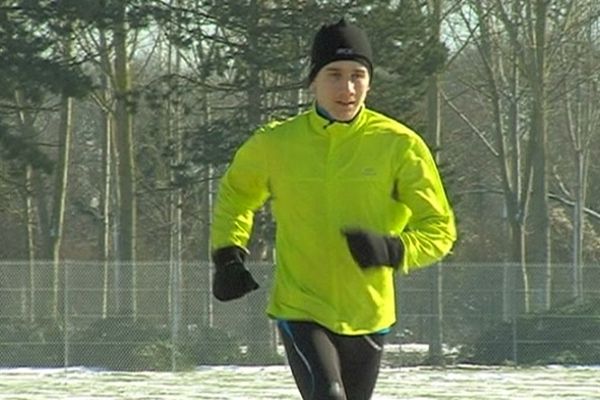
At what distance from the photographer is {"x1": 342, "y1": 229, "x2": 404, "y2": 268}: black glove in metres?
5.62

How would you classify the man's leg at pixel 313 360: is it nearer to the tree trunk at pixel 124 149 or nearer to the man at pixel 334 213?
the man at pixel 334 213

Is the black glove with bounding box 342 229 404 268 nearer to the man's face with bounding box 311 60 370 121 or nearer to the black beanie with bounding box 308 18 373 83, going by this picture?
the man's face with bounding box 311 60 370 121

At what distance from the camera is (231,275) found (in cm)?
599

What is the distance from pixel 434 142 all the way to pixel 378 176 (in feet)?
90.7

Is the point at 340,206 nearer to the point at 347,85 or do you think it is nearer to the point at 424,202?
the point at 424,202

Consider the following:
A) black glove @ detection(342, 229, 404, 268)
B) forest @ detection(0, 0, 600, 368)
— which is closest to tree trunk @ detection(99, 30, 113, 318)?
forest @ detection(0, 0, 600, 368)

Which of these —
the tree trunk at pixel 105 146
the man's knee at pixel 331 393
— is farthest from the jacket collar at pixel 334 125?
the tree trunk at pixel 105 146

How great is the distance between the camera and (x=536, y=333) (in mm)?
28969

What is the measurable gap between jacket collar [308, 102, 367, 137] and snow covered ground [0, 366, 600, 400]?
12794 millimetres

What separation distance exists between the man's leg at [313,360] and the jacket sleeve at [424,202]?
41 centimetres

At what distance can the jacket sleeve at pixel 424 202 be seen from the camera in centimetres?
585

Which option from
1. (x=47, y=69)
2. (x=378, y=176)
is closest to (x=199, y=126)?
(x=47, y=69)

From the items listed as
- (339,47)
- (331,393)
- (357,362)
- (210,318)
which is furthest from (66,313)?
(331,393)

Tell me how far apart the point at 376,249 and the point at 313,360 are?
19.5 inches
